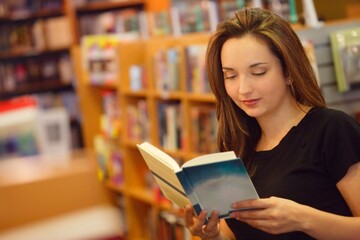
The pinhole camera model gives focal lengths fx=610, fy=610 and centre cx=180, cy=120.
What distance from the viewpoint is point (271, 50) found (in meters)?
1.56

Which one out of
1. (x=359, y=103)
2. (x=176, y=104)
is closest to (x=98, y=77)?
(x=176, y=104)

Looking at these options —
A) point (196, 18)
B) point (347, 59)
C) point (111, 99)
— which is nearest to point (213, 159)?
point (347, 59)

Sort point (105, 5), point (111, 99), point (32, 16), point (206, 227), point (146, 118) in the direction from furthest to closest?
point (32, 16) → point (105, 5) → point (111, 99) → point (146, 118) → point (206, 227)

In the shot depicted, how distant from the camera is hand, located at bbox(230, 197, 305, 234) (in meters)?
1.40

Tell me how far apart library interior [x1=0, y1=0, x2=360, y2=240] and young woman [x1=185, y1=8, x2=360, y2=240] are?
0.37m

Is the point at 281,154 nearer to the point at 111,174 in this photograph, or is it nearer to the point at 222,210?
the point at 222,210

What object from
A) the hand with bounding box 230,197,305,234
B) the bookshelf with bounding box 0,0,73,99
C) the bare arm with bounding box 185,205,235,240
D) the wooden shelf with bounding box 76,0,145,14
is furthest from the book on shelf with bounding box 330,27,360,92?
the bookshelf with bounding box 0,0,73,99

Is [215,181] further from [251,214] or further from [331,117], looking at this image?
[331,117]

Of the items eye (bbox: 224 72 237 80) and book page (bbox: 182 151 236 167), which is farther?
eye (bbox: 224 72 237 80)

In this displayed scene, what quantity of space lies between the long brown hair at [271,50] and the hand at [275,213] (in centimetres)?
31

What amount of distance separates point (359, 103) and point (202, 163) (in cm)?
149

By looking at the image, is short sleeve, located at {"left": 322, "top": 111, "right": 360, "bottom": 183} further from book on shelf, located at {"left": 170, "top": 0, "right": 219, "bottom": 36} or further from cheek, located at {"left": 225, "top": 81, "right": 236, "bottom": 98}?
book on shelf, located at {"left": 170, "top": 0, "right": 219, "bottom": 36}

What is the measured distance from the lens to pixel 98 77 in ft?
15.6

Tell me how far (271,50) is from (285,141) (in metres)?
0.24
